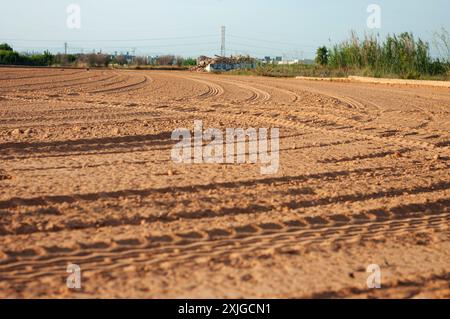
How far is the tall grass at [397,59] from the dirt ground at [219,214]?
20325 millimetres

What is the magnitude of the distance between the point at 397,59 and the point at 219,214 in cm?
2801

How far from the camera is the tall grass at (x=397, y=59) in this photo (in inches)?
1236

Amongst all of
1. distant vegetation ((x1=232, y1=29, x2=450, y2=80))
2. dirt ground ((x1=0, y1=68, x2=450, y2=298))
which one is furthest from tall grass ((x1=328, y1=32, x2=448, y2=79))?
dirt ground ((x1=0, y1=68, x2=450, y2=298))

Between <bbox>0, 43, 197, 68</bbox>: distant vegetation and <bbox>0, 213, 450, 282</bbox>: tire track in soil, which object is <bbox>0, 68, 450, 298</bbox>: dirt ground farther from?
<bbox>0, 43, 197, 68</bbox>: distant vegetation

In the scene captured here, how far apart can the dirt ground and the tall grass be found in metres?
20.3

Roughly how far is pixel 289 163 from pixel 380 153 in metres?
1.83

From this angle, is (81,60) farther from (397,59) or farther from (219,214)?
(219,214)

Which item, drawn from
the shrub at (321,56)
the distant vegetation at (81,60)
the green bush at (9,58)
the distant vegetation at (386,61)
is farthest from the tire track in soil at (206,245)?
the green bush at (9,58)

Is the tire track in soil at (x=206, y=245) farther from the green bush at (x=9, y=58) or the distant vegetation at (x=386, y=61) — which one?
the green bush at (x=9, y=58)

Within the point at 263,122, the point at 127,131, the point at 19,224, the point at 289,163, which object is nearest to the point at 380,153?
the point at 289,163

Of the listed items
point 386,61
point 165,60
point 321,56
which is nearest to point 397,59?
point 386,61

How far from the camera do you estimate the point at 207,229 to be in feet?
19.1

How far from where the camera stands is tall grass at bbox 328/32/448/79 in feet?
103
